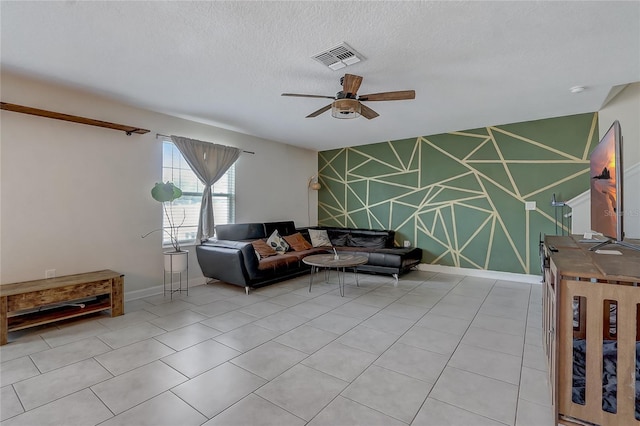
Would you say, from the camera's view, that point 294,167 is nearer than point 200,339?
No

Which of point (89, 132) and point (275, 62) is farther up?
point (275, 62)

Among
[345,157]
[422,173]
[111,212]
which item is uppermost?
[345,157]

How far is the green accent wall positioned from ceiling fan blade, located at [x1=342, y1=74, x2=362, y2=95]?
3335mm

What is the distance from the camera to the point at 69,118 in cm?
339

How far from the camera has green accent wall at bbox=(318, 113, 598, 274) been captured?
4.62 meters

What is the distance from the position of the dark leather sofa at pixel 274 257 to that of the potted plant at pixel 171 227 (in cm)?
40

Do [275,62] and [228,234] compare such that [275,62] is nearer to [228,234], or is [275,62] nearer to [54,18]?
[54,18]

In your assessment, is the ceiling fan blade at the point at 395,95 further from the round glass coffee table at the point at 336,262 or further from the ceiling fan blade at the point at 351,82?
the round glass coffee table at the point at 336,262

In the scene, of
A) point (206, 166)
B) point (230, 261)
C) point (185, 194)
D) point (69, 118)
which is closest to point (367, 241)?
point (230, 261)

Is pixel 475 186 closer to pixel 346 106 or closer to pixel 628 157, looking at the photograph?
pixel 628 157

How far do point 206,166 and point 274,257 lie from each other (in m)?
1.79

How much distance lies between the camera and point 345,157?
22.5 ft

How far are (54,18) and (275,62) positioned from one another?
162 centimetres

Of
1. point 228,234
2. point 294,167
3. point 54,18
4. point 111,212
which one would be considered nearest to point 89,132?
point 111,212
